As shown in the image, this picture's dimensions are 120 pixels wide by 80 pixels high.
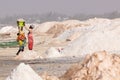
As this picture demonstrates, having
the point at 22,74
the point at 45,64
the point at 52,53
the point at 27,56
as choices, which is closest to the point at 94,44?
the point at 52,53

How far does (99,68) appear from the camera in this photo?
37.3 ft

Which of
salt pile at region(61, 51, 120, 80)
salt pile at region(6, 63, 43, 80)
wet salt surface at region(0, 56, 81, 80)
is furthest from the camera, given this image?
wet salt surface at region(0, 56, 81, 80)

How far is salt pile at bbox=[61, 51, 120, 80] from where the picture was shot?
1120 cm

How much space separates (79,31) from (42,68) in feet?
64.4

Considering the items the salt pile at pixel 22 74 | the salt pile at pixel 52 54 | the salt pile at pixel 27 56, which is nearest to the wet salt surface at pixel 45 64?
the salt pile at pixel 27 56

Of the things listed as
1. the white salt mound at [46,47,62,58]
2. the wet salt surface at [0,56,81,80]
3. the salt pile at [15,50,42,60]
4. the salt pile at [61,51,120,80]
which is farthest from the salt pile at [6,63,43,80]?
the white salt mound at [46,47,62,58]

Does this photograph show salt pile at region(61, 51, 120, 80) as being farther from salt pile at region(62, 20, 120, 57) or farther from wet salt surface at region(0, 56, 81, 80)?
salt pile at region(62, 20, 120, 57)

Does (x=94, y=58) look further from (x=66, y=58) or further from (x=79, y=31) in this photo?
(x=79, y=31)

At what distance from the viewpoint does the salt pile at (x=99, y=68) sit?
11.2 metres

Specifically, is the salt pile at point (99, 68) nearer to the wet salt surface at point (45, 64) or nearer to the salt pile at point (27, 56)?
the wet salt surface at point (45, 64)

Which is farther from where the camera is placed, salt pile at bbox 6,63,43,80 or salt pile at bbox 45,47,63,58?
salt pile at bbox 45,47,63,58

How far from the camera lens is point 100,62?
11.5 metres

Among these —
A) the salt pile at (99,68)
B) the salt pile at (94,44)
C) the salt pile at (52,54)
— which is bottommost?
the salt pile at (52,54)

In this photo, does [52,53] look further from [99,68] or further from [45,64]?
[99,68]
